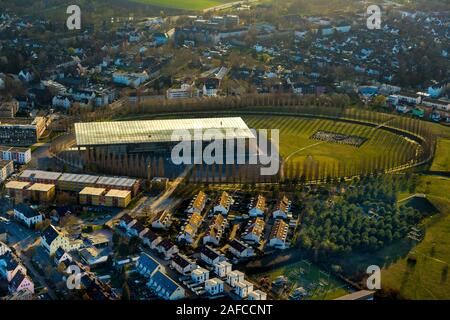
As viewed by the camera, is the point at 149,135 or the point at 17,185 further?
the point at 149,135

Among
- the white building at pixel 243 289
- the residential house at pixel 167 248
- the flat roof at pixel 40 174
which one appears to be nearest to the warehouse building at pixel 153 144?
the flat roof at pixel 40 174

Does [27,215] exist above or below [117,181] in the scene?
below

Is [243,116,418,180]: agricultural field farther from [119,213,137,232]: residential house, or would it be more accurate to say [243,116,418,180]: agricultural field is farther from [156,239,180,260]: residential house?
[156,239,180,260]: residential house

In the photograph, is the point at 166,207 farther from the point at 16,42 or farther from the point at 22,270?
the point at 16,42

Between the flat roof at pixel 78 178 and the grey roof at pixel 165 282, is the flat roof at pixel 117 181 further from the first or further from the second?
the grey roof at pixel 165 282

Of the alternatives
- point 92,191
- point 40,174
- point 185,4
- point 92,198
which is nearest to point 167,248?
point 92,198

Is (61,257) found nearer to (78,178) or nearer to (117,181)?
(117,181)
